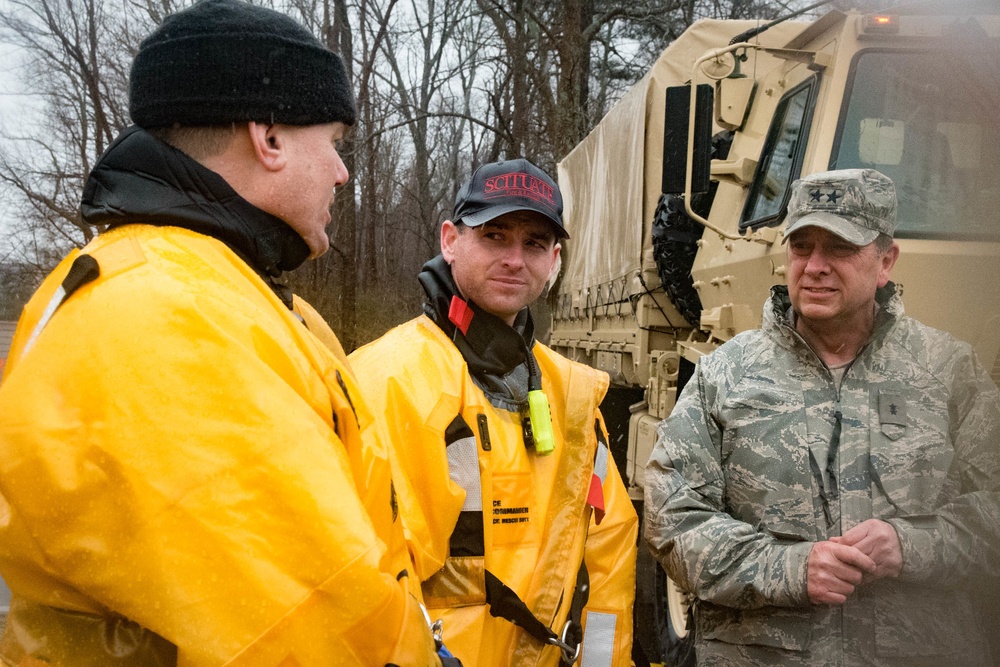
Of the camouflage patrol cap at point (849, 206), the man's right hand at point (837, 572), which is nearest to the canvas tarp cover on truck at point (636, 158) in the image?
the camouflage patrol cap at point (849, 206)

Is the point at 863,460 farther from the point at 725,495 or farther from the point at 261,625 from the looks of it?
the point at 261,625

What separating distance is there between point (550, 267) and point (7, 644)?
5.47 ft

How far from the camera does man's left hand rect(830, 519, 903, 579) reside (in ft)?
6.72

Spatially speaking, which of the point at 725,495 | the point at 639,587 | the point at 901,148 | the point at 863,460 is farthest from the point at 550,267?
the point at 639,587

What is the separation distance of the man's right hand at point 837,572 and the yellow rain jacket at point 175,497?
3.89 feet

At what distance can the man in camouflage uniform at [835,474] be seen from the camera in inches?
82.7

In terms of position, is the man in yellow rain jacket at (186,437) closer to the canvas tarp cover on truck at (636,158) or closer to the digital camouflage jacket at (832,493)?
the digital camouflage jacket at (832,493)

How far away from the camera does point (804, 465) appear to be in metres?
2.23

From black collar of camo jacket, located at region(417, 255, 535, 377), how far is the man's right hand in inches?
35.5

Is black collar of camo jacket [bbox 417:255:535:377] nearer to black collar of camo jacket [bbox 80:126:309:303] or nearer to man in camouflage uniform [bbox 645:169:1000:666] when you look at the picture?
man in camouflage uniform [bbox 645:169:1000:666]

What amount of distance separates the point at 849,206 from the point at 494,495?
1225mm

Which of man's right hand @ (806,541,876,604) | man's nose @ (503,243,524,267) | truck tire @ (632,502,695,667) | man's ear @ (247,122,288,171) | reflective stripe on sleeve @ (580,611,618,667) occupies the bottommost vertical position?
truck tire @ (632,502,695,667)

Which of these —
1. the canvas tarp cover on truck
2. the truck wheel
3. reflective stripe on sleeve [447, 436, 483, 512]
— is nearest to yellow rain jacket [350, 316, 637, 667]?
reflective stripe on sleeve [447, 436, 483, 512]

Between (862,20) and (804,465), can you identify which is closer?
(804,465)
